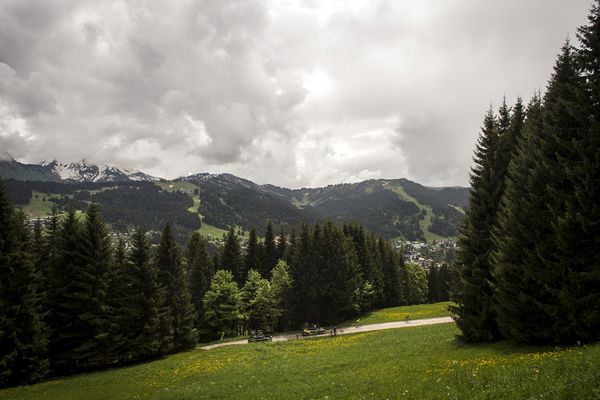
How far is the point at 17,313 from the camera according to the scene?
28.6 m

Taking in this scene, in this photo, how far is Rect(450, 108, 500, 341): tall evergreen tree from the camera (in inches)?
926

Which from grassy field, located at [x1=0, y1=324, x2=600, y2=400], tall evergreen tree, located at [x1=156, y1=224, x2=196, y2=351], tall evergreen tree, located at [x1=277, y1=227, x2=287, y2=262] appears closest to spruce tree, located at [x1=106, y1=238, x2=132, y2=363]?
grassy field, located at [x1=0, y1=324, x2=600, y2=400]

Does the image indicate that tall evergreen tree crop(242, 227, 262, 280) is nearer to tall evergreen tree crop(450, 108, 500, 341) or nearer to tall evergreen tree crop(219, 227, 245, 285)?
tall evergreen tree crop(219, 227, 245, 285)

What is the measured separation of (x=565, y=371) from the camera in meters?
11.1

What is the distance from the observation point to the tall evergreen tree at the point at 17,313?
27.8m

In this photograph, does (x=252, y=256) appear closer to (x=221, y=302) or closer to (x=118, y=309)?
(x=221, y=302)

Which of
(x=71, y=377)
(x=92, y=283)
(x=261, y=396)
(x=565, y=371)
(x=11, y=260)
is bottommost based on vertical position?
(x=71, y=377)

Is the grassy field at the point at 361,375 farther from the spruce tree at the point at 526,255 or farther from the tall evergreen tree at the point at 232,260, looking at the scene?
the tall evergreen tree at the point at 232,260

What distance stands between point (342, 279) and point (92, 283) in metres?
37.9

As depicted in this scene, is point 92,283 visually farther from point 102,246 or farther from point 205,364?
point 205,364

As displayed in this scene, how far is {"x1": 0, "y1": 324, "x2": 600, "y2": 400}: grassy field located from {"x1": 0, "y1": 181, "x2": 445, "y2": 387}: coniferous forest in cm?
341

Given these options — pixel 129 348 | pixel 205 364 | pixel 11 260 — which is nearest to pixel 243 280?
pixel 129 348

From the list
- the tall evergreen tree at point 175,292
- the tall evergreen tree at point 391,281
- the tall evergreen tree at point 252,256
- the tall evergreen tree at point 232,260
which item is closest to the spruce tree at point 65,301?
the tall evergreen tree at point 175,292

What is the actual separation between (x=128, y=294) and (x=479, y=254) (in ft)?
112
